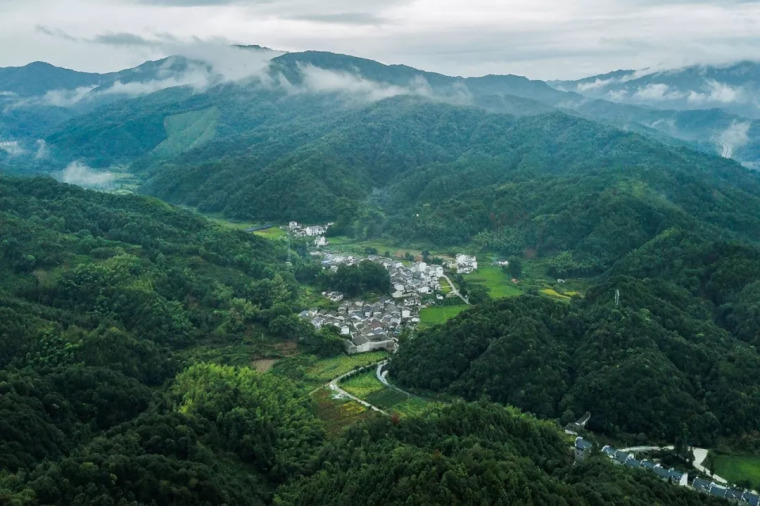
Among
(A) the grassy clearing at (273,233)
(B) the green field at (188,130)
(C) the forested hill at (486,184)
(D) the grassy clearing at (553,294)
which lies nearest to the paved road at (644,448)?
(D) the grassy clearing at (553,294)

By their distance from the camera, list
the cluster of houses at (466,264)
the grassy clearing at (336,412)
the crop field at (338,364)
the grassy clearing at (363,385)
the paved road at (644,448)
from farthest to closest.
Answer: the cluster of houses at (466,264), the crop field at (338,364), the grassy clearing at (363,385), the grassy clearing at (336,412), the paved road at (644,448)

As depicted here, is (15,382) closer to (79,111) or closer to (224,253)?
(224,253)

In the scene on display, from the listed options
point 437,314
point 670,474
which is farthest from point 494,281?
point 670,474

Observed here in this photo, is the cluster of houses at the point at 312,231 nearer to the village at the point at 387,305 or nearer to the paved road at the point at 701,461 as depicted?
the village at the point at 387,305

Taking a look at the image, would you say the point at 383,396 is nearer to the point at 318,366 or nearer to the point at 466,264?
the point at 318,366

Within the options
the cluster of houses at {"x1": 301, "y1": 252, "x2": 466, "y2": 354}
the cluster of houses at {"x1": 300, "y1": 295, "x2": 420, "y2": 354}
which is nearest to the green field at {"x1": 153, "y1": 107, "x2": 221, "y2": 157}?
the cluster of houses at {"x1": 301, "y1": 252, "x2": 466, "y2": 354}
